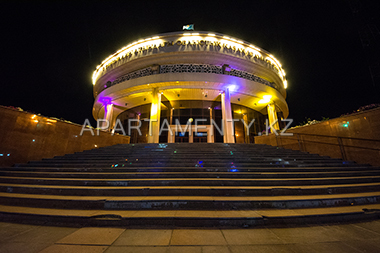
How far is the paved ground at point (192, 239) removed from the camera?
76.3 inches

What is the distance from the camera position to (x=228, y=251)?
1.89 m

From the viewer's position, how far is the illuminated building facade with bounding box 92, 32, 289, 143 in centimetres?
1553

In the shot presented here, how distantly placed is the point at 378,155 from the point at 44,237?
40.3 ft

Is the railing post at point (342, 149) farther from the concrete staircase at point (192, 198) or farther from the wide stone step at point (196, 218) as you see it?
the wide stone step at point (196, 218)

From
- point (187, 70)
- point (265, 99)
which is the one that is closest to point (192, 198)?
point (187, 70)

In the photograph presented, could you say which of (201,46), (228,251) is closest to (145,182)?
(228,251)

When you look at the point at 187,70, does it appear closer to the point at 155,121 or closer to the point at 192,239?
the point at 155,121

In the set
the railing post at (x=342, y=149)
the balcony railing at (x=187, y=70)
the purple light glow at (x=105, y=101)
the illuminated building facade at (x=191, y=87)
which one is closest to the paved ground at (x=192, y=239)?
the railing post at (x=342, y=149)

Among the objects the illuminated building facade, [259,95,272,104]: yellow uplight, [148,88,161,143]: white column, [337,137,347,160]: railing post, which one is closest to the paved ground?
[337,137,347,160]: railing post

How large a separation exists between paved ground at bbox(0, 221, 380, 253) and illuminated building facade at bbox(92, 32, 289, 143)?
12.3 m

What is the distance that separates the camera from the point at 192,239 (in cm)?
A: 219

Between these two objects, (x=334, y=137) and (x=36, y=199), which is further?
(x=334, y=137)

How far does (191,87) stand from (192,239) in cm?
1461

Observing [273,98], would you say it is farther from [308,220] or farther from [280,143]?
[308,220]
